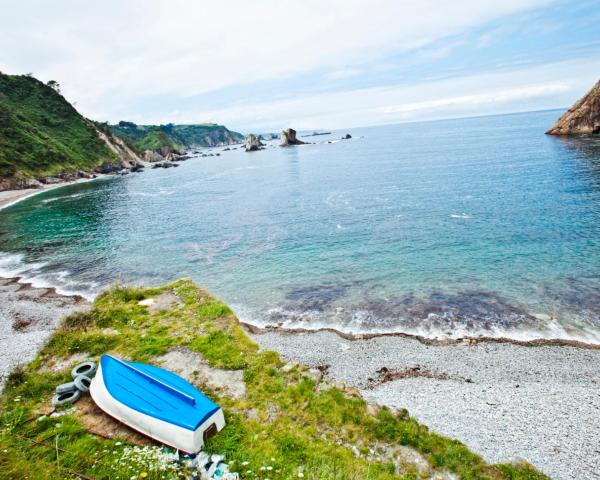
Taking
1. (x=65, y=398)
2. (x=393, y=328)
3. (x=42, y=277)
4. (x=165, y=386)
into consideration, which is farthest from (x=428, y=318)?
(x=42, y=277)

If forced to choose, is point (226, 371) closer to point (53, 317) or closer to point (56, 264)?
point (53, 317)

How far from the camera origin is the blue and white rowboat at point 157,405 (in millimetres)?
12477

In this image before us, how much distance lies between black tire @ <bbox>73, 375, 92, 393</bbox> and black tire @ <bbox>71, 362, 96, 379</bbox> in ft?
2.27

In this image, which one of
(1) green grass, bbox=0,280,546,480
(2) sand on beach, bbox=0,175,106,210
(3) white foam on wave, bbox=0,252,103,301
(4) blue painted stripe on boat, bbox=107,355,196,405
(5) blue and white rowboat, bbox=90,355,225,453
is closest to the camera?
(1) green grass, bbox=0,280,546,480

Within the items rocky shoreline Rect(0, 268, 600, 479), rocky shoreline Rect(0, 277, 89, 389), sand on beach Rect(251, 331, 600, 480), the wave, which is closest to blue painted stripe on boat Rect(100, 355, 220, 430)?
rocky shoreline Rect(0, 268, 600, 479)

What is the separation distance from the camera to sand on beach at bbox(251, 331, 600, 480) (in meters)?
14.5

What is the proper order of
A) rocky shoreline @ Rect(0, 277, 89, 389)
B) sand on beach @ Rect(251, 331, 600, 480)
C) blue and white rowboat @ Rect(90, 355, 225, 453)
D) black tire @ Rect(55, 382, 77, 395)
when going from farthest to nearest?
1. rocky shoreline @ Rect(0, 277, 89, 389)
2. black tire @ Rect(55, 382, 77, 395)
3. sand on beach @ Rect(251, 331, 600, 480)
4. blue and white rowboat @ Rect(90, 355, 225, 453)

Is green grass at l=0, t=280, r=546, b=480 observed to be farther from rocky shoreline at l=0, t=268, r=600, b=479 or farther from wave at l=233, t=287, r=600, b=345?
wave at l=233, t=287, r=600, b=345

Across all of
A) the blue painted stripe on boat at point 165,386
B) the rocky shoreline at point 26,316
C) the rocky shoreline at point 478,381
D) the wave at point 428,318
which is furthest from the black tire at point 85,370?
the wave at point 428,318

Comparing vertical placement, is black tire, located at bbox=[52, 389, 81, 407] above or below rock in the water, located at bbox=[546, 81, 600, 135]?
below

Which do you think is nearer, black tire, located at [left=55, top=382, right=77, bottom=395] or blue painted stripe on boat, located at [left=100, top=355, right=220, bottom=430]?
blue painted stripe on boat, located at [left=100, top=355, right=220, bottom=430]

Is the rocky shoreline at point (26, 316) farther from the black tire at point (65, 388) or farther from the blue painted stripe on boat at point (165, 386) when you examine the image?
the blue painted stripe on boat at point (165, 386)

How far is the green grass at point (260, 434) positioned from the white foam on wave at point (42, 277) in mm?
16949

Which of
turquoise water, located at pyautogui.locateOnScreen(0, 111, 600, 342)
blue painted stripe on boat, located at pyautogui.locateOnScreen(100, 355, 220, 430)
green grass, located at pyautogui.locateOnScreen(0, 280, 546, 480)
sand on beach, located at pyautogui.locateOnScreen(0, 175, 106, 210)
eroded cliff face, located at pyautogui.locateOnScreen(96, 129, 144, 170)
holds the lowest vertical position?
turquoise water, located at pyautogui.locateOnScreen(0, 111, 600, 342)
